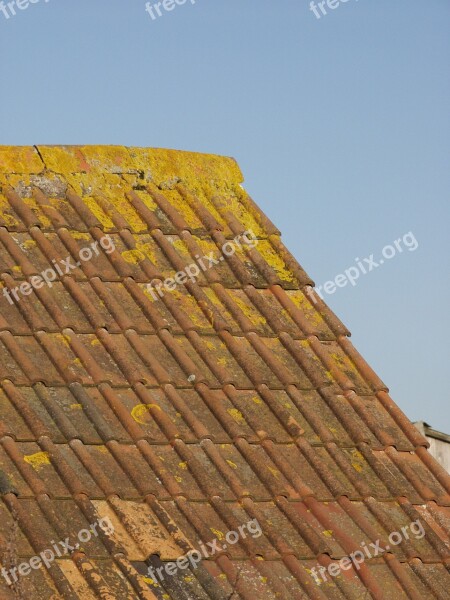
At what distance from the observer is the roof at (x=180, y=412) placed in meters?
4.70

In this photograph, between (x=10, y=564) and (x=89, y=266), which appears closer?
(x=10, y=564)

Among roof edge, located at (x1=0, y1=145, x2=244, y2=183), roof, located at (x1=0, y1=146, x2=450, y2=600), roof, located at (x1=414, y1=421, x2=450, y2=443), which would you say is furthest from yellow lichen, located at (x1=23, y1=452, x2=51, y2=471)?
roof, located at (x1=414, y1=421, x2=450, y2=443)

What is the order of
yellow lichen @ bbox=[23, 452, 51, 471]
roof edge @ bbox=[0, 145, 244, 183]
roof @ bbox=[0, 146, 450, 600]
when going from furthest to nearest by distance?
roof edge @ bbox=[0, 145, 244, 183], yellow lichen @ bbox=[23, 452, 51, 471], roof @ bbox=[0, 146, 450, 600]

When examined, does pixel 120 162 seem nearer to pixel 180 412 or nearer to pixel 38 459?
pixel 180 412

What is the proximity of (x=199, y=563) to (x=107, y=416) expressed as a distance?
0.93 meters

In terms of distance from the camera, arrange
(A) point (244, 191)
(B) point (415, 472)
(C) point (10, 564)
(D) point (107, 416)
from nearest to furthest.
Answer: (C) point (10, 564) → (D) point (107, 416) → (B) point (415, 472) → (A) point (244, 191)

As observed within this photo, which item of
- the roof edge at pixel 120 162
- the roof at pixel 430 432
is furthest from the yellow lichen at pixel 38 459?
the roof at pixel 430 432

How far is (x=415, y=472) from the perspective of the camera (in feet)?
18.9

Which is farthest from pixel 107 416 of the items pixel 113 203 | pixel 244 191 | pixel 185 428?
pixel 244 191

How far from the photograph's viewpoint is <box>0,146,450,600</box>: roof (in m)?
4.70

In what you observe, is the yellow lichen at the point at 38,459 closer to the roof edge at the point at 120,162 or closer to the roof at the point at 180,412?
the roof at the point at 180,412

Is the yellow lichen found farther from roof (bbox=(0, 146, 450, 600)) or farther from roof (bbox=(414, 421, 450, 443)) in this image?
roof (bbox=(414, 421, 450, 443))

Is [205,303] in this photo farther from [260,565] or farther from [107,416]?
[260,565]

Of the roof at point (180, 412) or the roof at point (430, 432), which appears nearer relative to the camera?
the roof at point (180, 412)
